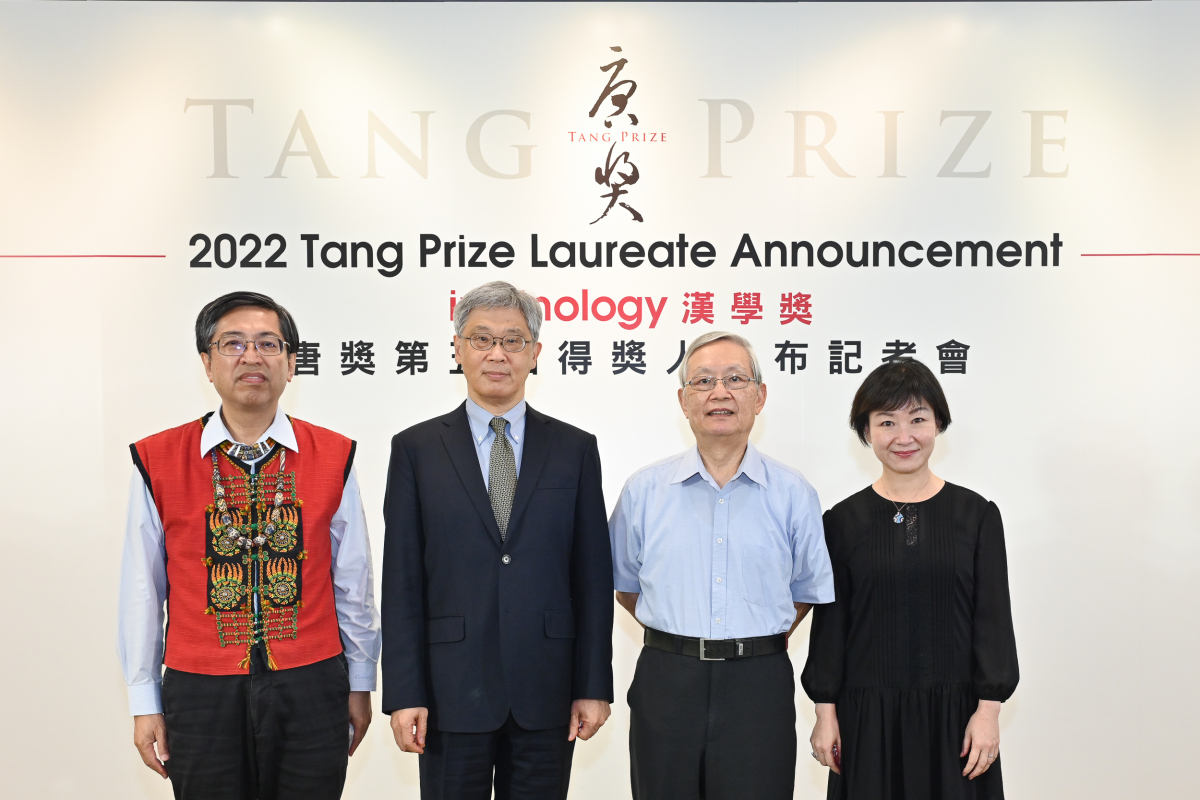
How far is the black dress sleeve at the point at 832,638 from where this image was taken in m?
2.15

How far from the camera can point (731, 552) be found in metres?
2.18

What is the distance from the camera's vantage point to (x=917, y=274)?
3.31 metres

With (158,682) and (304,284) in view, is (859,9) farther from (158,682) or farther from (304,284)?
(158,682)

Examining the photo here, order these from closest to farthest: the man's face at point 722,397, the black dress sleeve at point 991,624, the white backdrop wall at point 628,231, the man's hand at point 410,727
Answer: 1. the man's hand at point 410,727
2. the black dress sleeve at point 991,624
3. the man's face at point 722,397
4. the white backdrop wall at point 628,231

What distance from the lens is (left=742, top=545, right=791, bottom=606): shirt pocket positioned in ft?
7.13

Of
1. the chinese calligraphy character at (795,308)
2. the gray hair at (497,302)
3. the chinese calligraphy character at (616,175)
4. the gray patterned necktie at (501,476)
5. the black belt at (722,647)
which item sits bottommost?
the black belt at (722,647)

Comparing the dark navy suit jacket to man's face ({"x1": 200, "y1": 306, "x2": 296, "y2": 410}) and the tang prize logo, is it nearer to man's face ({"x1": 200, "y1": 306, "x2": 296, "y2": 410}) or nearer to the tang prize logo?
man's face ({"x1": 200, "y1": 306, "x2": 296, "y2": 410})

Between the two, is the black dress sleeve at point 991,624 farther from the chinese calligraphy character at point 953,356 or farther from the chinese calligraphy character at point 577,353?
the chinese calligraphy character at point 577,353

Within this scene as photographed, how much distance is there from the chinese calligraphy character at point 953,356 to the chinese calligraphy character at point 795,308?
54 cm

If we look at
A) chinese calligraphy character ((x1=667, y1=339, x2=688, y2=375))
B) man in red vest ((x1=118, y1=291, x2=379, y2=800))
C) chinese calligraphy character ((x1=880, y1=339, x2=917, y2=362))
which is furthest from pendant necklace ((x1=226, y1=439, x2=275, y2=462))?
chinese calligraphy character ((x1=880, y1=339, x2=917, y2=362))

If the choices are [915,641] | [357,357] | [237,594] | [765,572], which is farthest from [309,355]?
[915,641]

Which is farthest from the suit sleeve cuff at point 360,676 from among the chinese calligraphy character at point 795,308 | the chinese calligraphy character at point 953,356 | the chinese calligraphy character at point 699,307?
the chinese calligraphy character at point 953,356

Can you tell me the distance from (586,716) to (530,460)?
2.12ft

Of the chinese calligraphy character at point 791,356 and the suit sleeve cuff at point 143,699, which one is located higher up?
the chinese calligraphy character at point 791,356
